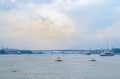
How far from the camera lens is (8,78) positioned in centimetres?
6812

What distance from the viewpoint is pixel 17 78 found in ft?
217

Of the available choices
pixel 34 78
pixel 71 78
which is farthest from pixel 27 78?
pixel 71 78

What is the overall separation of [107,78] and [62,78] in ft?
32.9

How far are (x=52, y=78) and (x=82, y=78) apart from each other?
6700mm

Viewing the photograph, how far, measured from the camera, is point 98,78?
67875 millimetres

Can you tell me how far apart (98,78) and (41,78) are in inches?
495

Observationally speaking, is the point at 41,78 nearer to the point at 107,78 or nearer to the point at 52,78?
the point at 52,78

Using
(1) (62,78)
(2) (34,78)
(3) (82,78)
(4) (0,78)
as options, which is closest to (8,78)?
(4) (0,78)

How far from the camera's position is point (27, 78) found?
65188 mm

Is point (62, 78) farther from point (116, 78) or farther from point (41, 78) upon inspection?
point (116, 78)

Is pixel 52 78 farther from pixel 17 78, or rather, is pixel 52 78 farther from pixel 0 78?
pixel 0 78

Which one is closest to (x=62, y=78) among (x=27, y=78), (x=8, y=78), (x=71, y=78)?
(x=71, y=78)

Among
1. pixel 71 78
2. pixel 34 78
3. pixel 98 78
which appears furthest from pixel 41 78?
pixel 98 78

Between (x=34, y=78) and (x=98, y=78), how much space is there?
46.3 feet
